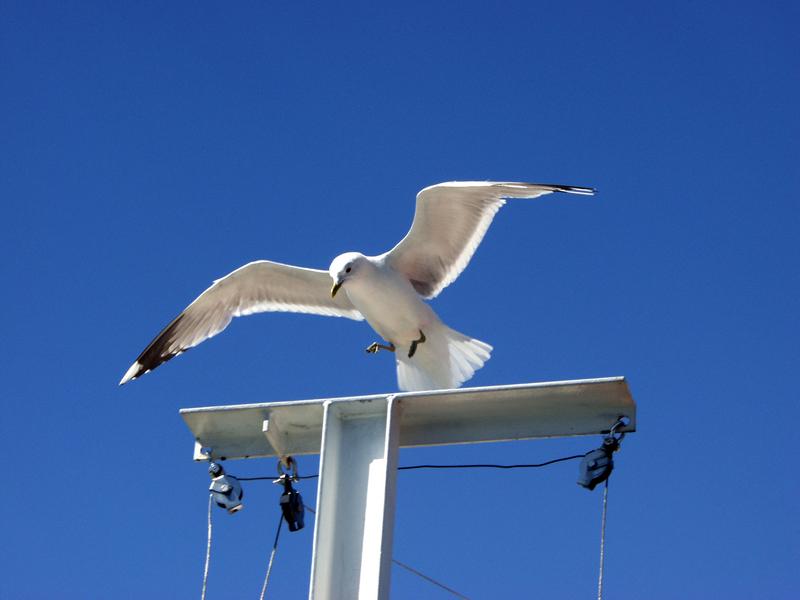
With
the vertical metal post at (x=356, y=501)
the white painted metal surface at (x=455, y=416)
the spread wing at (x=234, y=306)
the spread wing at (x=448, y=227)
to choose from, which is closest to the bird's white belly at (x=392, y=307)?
the spread wing at (x=448, y=227)

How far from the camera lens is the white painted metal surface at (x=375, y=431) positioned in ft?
14.7

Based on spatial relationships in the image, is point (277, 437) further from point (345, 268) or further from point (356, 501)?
point (345, 268)

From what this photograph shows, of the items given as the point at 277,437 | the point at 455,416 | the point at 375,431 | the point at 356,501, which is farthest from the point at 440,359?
the point at 356,501

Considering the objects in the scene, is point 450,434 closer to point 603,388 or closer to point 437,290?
point 603,388

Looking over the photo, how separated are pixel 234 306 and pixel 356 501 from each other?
4.87 meters

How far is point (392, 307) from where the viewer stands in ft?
27.6

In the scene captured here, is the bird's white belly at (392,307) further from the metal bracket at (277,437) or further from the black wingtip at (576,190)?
the metal bracket at (277,437)

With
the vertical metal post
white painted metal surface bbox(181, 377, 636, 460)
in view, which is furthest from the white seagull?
the vertical metal post

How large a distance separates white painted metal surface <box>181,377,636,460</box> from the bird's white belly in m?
3.33

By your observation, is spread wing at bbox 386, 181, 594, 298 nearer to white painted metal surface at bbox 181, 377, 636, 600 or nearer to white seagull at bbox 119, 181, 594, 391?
white seagull at bbox 119, 181, 594, 391

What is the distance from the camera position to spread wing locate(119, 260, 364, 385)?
9.20m

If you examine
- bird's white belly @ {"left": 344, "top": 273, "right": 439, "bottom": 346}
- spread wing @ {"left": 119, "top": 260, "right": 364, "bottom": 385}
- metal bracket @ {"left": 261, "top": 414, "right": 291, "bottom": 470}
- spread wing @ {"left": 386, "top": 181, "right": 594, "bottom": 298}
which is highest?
spread wing @ {"left": 386, "top": 181, "right": 594, "bottom": 298}

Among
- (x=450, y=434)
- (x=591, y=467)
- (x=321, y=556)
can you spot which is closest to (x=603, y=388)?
(x=591, y=467)

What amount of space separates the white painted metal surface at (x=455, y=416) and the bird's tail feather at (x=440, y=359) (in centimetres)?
336
